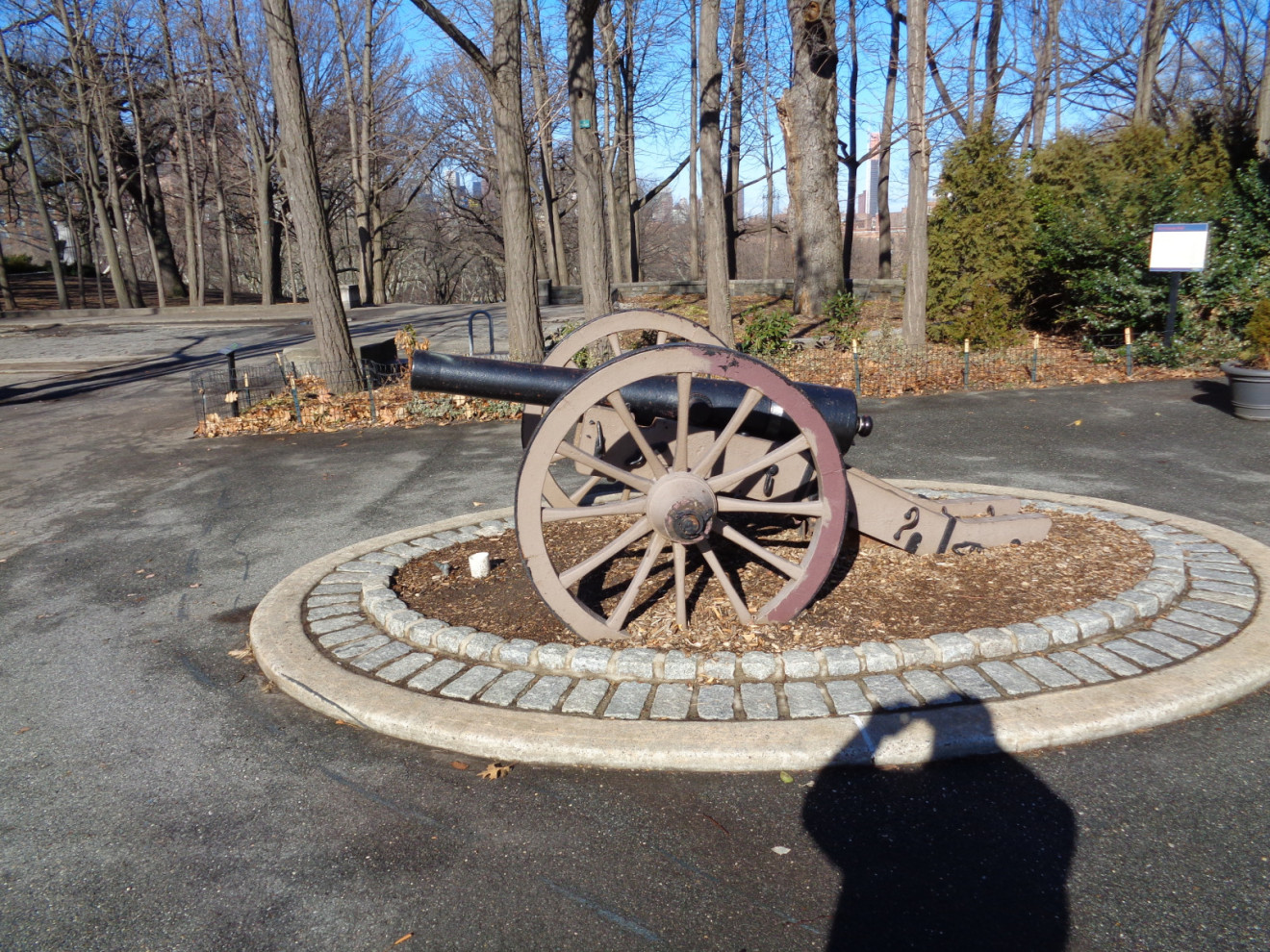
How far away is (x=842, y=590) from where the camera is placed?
15.3ft

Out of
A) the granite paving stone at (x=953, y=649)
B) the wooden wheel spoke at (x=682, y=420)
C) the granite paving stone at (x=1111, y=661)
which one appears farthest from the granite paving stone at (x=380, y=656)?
the granite paving stone at (x=1111, y=661)

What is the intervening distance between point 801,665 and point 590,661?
933 millimetres

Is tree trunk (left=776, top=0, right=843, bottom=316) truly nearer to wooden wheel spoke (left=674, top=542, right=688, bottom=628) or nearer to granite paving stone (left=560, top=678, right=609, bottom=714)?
wooden wheel spoke (left=674, top=542, right=688, bottom=628)

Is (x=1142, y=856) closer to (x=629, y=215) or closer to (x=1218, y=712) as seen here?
(x=1218, y=712)

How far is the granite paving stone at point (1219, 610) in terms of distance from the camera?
4.21m

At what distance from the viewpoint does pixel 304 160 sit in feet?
40.1

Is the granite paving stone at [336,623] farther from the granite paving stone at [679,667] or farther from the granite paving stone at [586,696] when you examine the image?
the granite paving stone at [679,667]

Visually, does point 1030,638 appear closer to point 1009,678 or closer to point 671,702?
point 1009,678

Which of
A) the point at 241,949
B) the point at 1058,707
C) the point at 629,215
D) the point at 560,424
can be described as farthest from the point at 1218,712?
the point at 629,215

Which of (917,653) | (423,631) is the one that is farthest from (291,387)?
(917,653)

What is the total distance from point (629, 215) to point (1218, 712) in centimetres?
2887

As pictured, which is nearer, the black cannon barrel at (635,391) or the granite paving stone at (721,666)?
the granite paving stone at (721,666)

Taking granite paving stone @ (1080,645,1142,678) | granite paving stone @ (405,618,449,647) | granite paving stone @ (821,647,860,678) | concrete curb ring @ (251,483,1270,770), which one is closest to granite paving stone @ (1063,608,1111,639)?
concrete curb ring @ (251,483,1270,770)

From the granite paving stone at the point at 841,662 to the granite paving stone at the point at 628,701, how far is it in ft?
2.58
